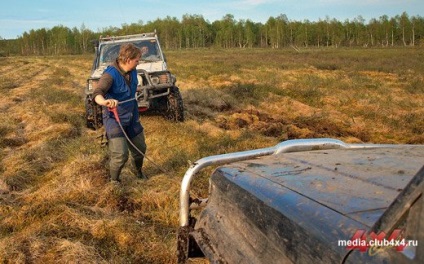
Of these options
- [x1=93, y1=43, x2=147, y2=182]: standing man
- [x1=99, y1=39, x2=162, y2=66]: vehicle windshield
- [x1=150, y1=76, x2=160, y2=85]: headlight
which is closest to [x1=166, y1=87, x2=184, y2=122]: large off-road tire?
[x1=150, y1=76, x2=160, y2=85]: headlight

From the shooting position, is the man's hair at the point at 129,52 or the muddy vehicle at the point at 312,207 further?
the man's hair at the point at 129,52

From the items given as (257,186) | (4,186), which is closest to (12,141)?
(4,186)

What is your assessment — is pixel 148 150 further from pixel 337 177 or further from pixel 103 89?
pixel 337 177

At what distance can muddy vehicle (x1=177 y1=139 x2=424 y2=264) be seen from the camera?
1074mm

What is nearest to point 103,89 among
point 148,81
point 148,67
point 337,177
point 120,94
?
point 120,94

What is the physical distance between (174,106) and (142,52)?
161cm

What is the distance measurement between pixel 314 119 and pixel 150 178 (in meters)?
5.17

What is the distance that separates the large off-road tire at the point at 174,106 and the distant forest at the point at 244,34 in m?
64.9

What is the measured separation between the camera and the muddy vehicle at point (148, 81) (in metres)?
8.01

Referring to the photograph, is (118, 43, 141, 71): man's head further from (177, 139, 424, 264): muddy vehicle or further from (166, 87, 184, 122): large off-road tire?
(166, 87, 184, 122): large off-road tire

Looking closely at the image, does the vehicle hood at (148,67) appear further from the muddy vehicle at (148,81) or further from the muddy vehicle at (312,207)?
the muddy vehicle at (312,207)

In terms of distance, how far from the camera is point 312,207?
1.46m

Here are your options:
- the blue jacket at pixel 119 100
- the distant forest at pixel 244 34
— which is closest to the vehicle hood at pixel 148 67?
the blue jacket at pixel 119 100

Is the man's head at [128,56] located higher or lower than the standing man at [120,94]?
higher
